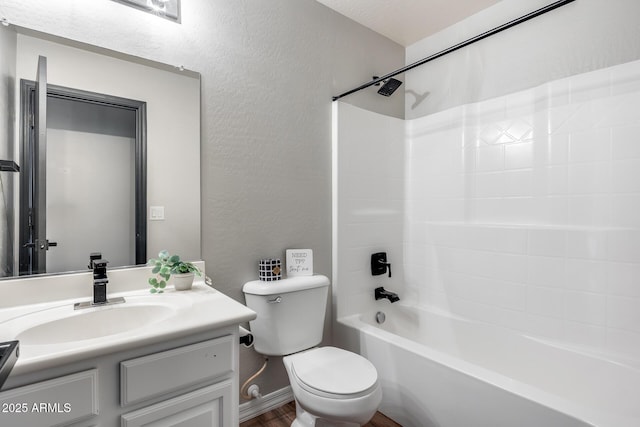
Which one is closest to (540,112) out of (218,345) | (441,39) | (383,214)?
(441,39)

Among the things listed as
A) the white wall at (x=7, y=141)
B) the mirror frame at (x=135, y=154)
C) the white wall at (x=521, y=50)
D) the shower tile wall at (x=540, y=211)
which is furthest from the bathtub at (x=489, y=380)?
the white wall at (x=7, y=141)

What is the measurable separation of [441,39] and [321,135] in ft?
4.12

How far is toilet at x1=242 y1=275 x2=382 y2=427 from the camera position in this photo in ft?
4.44

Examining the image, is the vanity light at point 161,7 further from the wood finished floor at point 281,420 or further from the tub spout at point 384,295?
the wood finished floor at point 281,420

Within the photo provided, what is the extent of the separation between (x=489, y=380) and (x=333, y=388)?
2.17 ft

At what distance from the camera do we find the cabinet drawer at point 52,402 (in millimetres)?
767

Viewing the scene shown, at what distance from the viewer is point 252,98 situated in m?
Answer: 1.82

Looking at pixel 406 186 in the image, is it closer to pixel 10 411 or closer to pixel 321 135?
pixel 321 135

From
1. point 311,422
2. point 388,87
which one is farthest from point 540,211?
point 311,422

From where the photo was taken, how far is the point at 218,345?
1.09 metres

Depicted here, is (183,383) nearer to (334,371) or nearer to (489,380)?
(334,371)

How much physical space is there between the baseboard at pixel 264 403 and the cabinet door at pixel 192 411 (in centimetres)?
Answer: 80

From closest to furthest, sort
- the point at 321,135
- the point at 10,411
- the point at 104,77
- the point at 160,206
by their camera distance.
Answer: the point at 10,411
the point at 104,77
the point at 160,206
the point at 321,135

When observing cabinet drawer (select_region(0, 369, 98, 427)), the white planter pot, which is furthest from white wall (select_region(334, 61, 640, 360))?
cabinet drawer (select_region(0, 369, 98, 427))
